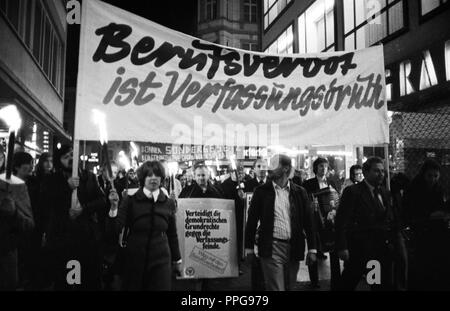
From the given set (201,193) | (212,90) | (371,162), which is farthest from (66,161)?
(371,162)

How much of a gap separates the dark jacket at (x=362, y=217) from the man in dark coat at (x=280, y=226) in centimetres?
54

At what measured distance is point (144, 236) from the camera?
13.1ft

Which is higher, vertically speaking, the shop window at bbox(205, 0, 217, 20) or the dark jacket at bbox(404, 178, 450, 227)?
the shop window at bbox(205, 0, 217, 20)

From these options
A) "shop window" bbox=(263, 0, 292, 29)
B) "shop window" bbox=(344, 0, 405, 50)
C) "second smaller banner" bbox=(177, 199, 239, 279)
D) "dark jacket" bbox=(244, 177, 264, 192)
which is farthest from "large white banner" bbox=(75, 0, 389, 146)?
"shop window" bbox=(263, 0, 292, 29)

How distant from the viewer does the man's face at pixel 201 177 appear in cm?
591

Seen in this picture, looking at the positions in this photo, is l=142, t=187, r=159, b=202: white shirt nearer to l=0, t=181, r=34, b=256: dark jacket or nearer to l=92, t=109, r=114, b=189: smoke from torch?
l=92, t=109, r=114, b=189: smoke from torch

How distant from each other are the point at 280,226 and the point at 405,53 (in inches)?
451

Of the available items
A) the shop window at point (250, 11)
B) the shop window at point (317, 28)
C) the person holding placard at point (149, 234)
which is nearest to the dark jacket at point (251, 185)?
the person holding placard at point (149, 234)

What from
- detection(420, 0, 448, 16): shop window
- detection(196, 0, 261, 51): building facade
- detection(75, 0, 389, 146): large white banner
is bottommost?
detection(75, 0, 389, 146): large white banner

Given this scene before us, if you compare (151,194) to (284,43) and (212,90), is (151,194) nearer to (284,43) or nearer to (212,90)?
(212,90)

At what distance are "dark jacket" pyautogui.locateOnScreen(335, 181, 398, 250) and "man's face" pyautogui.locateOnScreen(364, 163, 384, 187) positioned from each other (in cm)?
10

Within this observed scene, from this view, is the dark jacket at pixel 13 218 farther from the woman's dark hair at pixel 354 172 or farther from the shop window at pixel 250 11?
the shop window at pixel 250 11

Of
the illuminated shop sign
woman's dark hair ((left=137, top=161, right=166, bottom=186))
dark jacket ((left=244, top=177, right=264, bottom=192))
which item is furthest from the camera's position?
the illuminated shop sign

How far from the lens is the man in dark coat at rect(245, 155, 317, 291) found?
4211 millimetres
